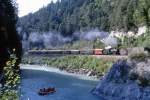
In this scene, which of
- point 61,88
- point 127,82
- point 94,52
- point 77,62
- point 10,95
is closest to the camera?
point 10,95

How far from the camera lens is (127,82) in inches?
2997

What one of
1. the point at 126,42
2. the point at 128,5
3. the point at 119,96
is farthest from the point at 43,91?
the point at 128,5

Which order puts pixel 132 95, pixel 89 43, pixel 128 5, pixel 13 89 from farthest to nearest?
1. pixel 89 43
2. pixel 128 5
3. pixel 132 95
4. pixel 13 89

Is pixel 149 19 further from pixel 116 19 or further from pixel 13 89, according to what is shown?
pixel 13 89

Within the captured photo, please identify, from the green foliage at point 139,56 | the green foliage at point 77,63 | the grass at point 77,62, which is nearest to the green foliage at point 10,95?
the green foliage at point 139,56

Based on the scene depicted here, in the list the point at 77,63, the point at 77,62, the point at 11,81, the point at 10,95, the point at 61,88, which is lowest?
the point at 61,88

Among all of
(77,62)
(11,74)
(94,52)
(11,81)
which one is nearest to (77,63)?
(77,62)

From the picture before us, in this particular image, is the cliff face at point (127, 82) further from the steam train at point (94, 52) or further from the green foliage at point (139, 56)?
the steam train at point (94, 52)

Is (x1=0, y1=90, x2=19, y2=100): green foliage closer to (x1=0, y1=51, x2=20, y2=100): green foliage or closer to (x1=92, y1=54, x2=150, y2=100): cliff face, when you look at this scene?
(x1=0, y1=51, x2=20, y2=100): green foliage

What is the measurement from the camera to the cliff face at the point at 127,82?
71.1 m

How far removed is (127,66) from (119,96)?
6.53 metres

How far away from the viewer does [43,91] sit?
85.2 metres

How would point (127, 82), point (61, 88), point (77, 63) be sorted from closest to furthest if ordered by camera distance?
point (127, 82) < point (61, 88) < point (77, 63)

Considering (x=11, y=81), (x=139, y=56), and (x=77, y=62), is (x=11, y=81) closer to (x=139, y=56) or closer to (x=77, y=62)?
(x=139, y=56)
